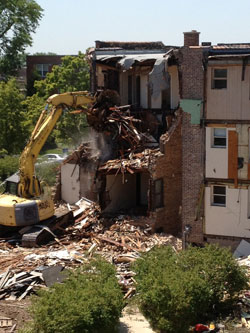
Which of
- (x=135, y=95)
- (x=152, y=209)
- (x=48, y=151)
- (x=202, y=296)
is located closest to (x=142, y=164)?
(x=152, y=209)

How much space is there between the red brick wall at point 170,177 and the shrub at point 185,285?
10061 mm

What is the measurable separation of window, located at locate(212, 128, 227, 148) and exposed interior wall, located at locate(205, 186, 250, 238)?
1837 mm

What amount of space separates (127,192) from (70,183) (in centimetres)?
345

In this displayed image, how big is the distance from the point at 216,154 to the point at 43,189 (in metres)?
8.45

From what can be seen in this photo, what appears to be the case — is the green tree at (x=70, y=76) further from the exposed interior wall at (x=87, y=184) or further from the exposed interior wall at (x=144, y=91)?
the exposed interior wall at (x=87, y=184)

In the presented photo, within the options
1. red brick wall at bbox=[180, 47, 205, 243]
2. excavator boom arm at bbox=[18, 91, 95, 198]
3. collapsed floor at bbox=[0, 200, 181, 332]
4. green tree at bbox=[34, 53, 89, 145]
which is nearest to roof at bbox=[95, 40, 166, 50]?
excavator boom arm at bbox=[18, 91, 95, 198]

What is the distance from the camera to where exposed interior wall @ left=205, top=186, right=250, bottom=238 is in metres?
25.9

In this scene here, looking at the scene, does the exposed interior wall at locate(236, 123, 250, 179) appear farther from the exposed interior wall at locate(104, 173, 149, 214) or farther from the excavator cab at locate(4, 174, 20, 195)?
the excavator cab at locate(4, 174, 20, 195)

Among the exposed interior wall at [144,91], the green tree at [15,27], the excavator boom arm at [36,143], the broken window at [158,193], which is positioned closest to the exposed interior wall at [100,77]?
the exposed interior wall at [144,91]

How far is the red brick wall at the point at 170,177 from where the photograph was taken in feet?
97.3

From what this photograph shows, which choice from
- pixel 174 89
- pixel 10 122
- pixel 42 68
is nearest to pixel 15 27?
pixel 42 68

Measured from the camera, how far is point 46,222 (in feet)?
92.8

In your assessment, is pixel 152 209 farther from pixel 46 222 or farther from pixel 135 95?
pixel 135 95

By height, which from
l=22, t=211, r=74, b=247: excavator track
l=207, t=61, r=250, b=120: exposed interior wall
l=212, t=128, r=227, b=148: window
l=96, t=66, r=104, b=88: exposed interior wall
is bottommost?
l=22, t=211, r=74, b=247: excavator track
